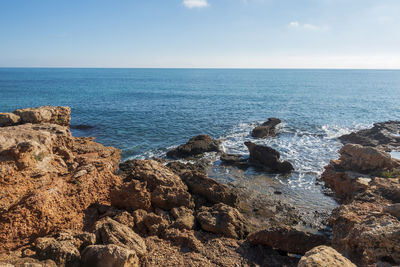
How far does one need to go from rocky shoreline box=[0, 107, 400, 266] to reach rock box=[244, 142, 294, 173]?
5.97m

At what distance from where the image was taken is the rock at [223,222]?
1180 centimetres

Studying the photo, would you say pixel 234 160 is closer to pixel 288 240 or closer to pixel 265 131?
pixel 265 131

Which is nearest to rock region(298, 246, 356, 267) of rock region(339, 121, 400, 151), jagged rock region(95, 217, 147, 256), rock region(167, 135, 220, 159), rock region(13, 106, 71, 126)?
jagged rock region(95, 217, 147, 256)

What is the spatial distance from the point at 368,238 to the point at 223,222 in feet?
20.4

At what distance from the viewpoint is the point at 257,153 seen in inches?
960

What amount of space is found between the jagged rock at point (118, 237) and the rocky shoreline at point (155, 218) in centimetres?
4

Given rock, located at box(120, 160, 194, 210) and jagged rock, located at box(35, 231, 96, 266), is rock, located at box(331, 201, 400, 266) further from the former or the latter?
jagged rock, located at box(35, 231, 96, 266)

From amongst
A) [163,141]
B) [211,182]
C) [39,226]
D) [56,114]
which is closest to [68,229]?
[39,226]

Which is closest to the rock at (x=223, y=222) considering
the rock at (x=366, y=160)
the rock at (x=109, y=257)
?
the rock at (x=109, y=257)

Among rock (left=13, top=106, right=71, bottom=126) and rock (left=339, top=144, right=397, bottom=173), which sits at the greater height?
rock (left=13, top=106, right=71, bottom=126)

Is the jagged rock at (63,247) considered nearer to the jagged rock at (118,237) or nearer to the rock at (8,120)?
the jagged rock at (118,237)

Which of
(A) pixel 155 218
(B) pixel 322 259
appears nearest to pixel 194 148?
(A) pixel 155 218

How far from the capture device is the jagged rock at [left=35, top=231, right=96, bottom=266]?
7.75m

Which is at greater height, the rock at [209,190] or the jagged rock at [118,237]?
the jagged rock at [118,237]
